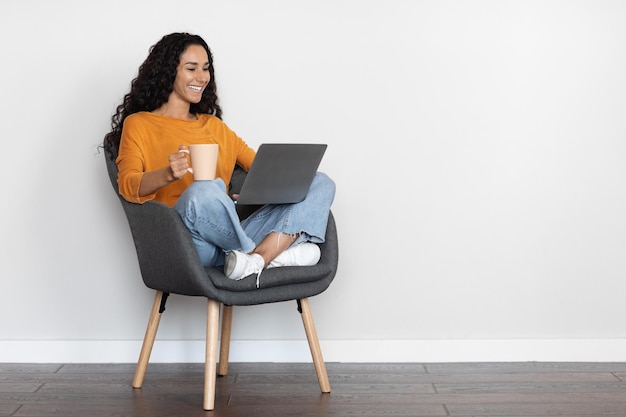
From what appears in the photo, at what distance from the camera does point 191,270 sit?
98.7 inches

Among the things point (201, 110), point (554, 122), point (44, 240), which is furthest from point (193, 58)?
point (554, 122)

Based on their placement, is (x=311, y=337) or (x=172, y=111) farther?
(x=172, y=111)

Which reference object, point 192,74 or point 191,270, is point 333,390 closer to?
point 191,270

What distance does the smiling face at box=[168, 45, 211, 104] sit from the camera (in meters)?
2.92

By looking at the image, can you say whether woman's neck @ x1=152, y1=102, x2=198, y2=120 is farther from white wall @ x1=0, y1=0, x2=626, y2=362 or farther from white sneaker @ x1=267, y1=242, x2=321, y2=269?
white sneaker @ x1=267, y1=242, x2=321, y2=269

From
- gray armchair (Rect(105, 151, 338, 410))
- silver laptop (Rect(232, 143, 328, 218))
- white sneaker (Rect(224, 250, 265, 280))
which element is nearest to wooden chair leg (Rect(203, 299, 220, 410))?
gray armchair (Rect(105, 151, 338, 410))

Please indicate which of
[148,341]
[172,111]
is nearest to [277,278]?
[148,341]

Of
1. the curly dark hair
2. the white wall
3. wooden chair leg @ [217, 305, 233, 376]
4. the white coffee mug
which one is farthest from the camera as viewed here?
the white wall

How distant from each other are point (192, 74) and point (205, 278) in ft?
2.53

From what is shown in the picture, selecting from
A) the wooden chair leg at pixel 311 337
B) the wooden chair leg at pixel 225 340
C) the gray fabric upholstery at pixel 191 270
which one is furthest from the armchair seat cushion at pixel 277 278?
the wooden chair leg at pixel 225 340

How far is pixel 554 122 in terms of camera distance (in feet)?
10.5

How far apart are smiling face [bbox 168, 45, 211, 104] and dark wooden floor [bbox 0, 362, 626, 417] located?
96cm

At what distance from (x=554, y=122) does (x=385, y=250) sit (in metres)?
0.77

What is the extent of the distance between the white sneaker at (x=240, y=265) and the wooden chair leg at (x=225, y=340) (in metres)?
0.54
